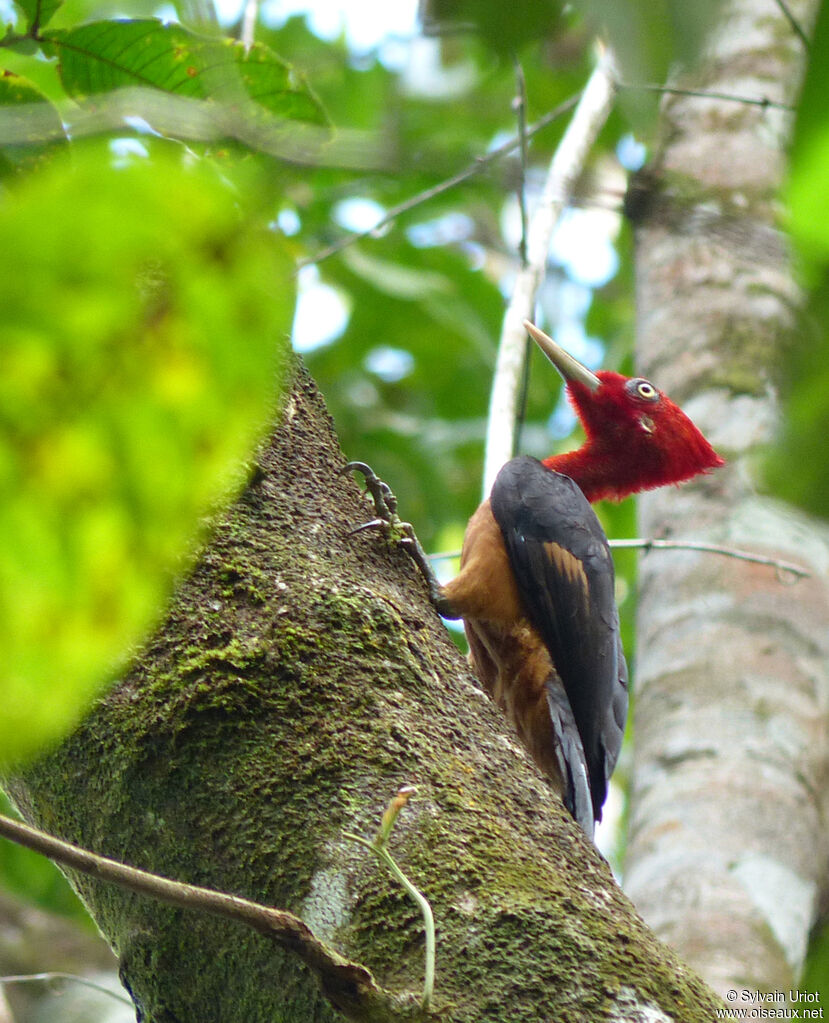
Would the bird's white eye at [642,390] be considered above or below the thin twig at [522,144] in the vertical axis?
above

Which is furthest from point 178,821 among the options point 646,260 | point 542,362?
point 542,362

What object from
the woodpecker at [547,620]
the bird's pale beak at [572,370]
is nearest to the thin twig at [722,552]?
the woodpecker at [547,620]

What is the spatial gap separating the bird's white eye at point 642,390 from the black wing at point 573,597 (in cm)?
78

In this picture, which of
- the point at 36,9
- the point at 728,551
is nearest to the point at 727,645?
the point at 728,551

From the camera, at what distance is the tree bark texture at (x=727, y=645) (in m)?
2.92

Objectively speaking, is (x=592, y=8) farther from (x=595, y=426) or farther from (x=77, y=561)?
(x=595, y=426)

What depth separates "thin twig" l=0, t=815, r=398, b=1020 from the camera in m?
1.01

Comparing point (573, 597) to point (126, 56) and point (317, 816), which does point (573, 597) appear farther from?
point (126, 56)

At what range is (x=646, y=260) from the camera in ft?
14.4

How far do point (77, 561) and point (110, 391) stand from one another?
0.26ft

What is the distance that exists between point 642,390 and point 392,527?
2.25 m

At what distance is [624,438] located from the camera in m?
4.08

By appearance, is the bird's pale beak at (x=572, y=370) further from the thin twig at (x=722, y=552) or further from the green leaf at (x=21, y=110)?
the green leaf at (x=21, y=110)

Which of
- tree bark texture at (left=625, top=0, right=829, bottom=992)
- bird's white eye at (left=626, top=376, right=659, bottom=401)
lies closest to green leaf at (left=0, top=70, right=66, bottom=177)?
tree bark texture at (left=625, top=0, right=829, bottom=992)
